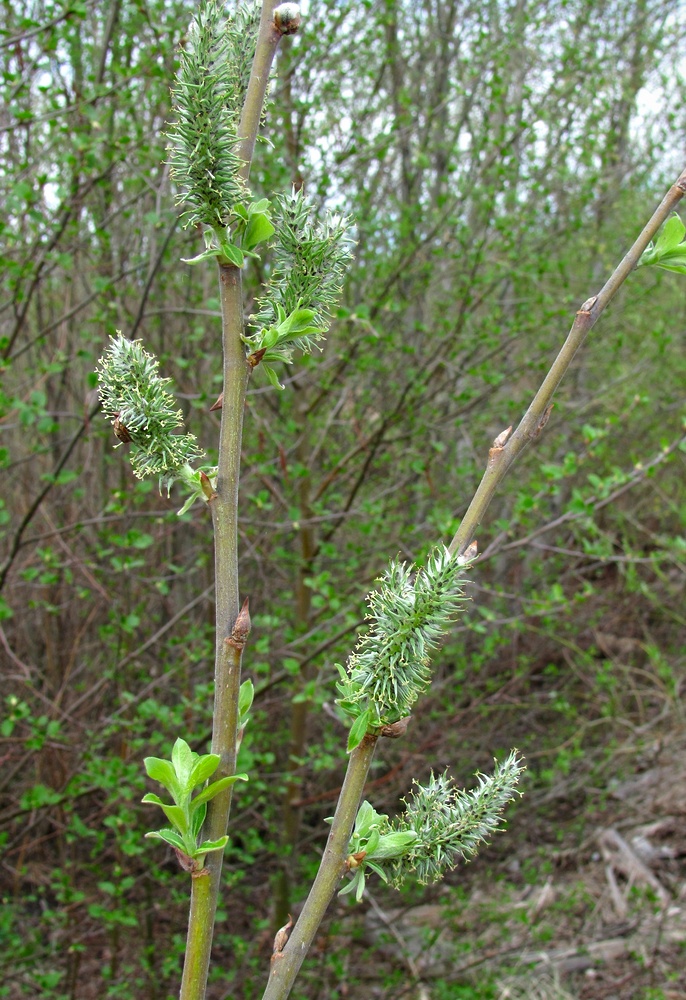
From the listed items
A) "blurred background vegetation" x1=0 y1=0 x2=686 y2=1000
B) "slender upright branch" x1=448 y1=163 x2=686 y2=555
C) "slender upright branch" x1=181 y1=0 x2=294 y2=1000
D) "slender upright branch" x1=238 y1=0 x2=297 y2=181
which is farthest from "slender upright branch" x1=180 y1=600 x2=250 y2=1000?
"blurred background vegetation" x1=0 y1=0 x2=686 y2=1000

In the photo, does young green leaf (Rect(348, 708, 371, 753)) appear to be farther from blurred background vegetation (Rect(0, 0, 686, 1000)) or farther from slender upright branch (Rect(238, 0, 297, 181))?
blurred background vegetation (Rect(0, 0, 686, 1000))

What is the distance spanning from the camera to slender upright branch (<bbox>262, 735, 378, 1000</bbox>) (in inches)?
37.2

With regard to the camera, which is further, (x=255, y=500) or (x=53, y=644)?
(x=53, y=644)

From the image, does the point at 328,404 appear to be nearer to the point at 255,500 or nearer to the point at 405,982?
the point at 255,500

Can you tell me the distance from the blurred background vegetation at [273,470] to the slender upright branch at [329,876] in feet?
8.13

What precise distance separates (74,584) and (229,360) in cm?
370

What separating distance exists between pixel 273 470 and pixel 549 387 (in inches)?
121

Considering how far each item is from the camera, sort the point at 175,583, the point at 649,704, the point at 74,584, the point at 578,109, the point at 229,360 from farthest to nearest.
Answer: the point at 649,704, the point at 578,109, the point at 175,583, the point at 74,584, the point at 229,360

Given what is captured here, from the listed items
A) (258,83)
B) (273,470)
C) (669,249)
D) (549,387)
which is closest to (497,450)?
(549,387)

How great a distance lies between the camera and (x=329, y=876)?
37.8 inches

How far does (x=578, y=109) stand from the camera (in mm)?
5785

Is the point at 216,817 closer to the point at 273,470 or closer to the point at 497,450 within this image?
the point at 497,450

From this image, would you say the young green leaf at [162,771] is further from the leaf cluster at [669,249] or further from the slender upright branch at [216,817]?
the leaf cluster at [669,249]

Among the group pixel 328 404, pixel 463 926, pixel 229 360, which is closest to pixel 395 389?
pixel 328 404
